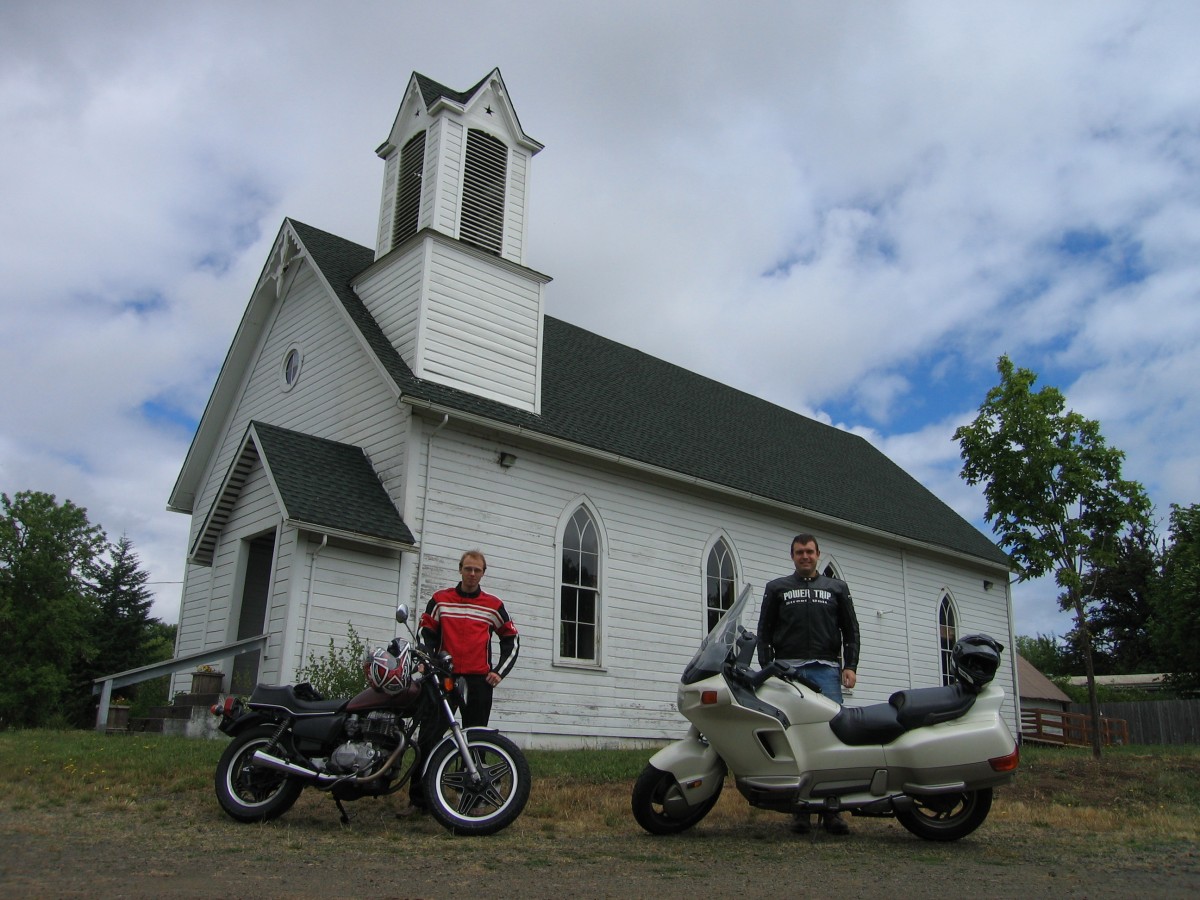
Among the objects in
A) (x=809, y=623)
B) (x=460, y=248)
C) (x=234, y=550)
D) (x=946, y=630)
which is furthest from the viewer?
(x=946, y=630)

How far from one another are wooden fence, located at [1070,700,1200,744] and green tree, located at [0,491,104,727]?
32.3 meters

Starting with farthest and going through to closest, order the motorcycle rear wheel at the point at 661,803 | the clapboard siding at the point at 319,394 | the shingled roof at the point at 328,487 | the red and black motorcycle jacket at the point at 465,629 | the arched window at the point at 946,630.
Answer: the arched window at the point at 946,630, the clapboard siding at the point at 319,394, the shingled roof at the point at 328,487, the red and black motorcycle jacket at the point at 465,629, the motorcycle rear wheel at the point at 661,803

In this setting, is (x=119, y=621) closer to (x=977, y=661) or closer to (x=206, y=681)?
(x=206, y=681)

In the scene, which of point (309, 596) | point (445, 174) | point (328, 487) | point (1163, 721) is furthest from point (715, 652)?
point (1163, 721)

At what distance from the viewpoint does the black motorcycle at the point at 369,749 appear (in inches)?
246

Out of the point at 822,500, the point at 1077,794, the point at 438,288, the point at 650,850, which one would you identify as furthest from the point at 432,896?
the point at 822,500

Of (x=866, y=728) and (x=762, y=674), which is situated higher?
(x=762, y=674)

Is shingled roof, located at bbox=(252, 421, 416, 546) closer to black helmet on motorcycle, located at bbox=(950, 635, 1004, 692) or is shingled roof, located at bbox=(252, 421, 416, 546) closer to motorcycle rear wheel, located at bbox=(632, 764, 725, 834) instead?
motorcycle rear wheel, located at bbox=(632, 764, 725, 834)

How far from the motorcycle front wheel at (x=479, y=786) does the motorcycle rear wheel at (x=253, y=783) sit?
0.96 m

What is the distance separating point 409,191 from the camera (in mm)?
16828

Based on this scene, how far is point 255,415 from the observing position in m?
17.8

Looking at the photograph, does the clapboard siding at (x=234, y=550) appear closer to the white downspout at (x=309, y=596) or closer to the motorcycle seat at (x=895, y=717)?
the white downspout at (x=309, y=596)

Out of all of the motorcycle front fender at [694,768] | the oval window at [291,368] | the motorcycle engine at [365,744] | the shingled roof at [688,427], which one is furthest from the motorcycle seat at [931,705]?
the oval window at [291,368]

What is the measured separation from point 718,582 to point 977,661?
11257 millimetres
